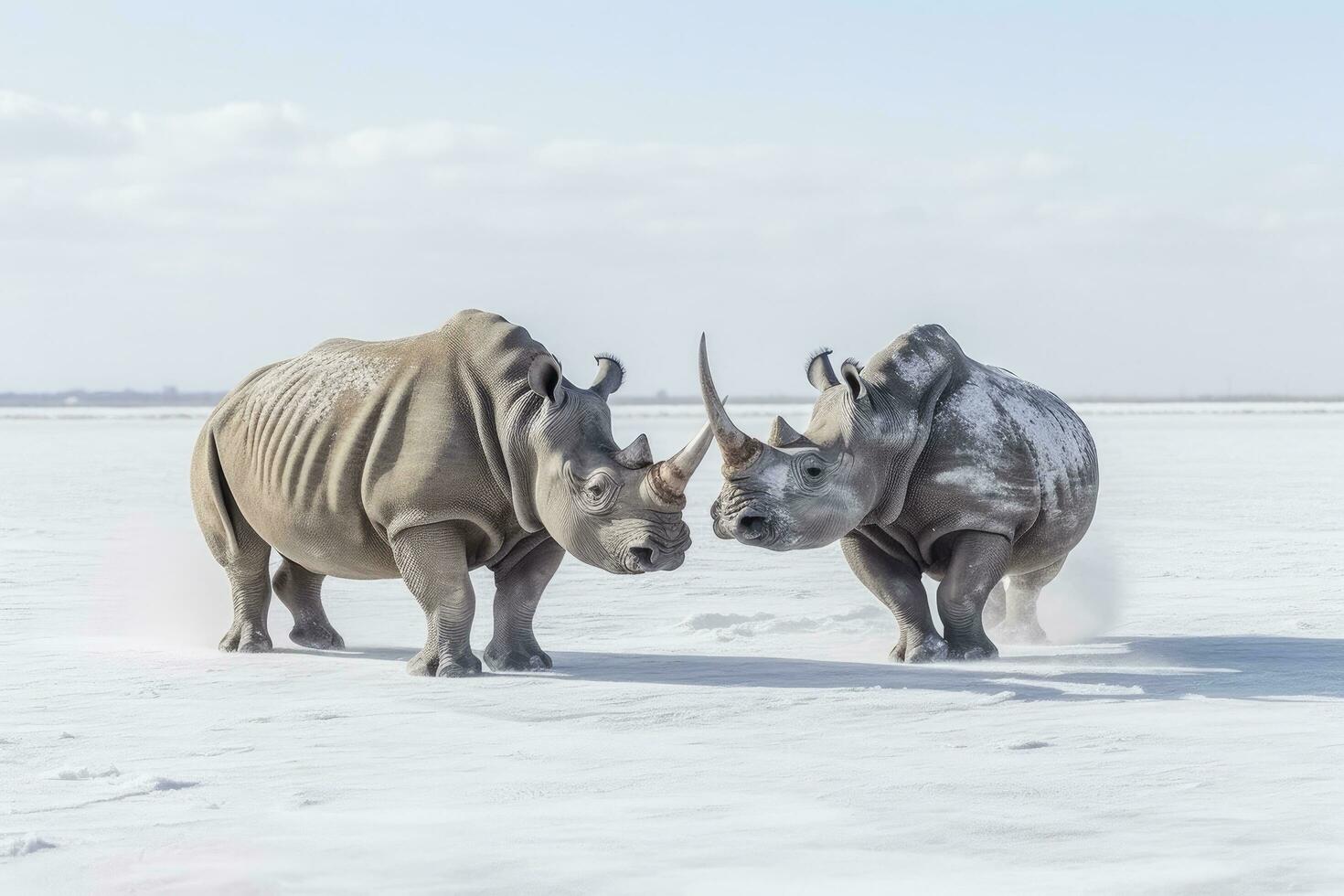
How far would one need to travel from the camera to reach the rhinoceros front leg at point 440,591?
764 cm

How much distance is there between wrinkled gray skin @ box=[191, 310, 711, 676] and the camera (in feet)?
23.9

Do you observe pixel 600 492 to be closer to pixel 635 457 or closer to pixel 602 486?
pixel 602 486

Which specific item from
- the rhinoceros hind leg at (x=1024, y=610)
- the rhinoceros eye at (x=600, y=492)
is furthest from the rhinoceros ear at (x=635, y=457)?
the rhinoceros hind leg at (x=1024, y=610)

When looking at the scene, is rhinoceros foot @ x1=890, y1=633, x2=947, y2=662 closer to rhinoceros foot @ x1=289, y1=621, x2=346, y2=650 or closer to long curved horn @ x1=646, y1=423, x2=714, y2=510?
long curved horn @ x1=646, y1=423, x2=714, y2=510

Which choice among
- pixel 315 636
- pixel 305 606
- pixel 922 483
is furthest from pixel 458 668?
pixel 922 483

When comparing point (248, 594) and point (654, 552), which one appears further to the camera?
point (248, 594)

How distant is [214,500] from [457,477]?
1.82m

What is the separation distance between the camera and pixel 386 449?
780cm

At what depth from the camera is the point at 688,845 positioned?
457cm

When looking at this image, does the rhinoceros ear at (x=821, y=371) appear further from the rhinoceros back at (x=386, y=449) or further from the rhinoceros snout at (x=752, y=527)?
the rhinoceros back at (x=386, y=449)

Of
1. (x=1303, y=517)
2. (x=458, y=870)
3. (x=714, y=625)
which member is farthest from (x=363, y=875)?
(x=1303, y=517)

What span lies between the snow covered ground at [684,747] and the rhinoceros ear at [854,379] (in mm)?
1277

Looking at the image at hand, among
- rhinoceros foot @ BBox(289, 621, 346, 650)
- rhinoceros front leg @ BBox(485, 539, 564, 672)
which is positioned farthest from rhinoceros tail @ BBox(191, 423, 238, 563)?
rhinoceros front leg @ BBox(485, 539, 564, 672)

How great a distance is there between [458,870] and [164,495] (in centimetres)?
1730
